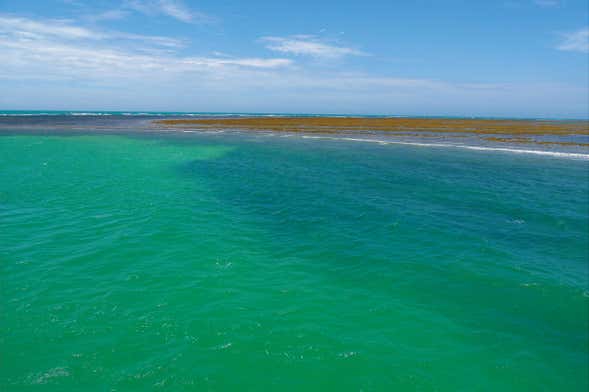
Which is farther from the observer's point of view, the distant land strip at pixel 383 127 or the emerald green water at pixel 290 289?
the distant land strip at pixel 383 127

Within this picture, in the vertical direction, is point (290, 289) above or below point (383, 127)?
below

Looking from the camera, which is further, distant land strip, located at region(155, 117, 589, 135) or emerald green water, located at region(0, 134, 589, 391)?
distant land strip, located at region(155, 117, 589, 135)

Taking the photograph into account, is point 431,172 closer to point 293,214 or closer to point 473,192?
point 473,192

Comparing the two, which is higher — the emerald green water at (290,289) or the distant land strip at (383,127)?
the distant land strip at (383,127)

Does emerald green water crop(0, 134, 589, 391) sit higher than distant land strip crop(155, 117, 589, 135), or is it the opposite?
distant land strip crop(155, 117, 589, 135)

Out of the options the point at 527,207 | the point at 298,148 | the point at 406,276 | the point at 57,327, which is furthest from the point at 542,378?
the point at 298,148

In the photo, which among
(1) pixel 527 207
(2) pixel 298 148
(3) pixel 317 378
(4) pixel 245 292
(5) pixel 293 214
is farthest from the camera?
(2) pixel 298 148

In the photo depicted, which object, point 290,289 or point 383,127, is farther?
point 383,127

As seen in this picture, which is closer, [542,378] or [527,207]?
[542,378]
